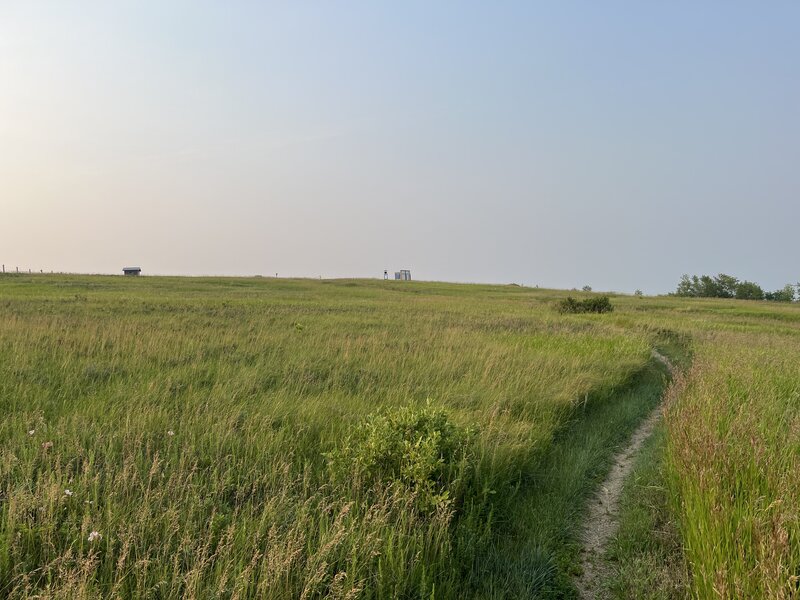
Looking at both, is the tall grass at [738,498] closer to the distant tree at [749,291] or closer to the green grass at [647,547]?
the green grass at [647,547]

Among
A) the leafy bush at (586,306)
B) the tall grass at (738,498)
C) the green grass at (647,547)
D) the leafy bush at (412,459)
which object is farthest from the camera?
the leafy bush at (586,306)

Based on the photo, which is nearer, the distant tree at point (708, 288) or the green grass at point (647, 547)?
the green grass at point (647, 547)

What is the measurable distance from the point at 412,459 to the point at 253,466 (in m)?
1.78

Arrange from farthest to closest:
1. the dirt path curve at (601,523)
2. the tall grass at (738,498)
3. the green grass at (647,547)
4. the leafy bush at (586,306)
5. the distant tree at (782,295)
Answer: the distant tree at (782,295), the leafy bush at (586,306), the dirt path curve at (601,523), the green grass at (647,547), the tall grass at (738,498)

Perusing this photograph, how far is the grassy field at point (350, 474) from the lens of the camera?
3453mm

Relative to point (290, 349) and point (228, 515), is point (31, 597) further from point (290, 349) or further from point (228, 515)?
point (290, 349)

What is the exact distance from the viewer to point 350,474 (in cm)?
501

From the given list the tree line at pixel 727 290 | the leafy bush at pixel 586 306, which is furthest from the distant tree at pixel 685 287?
the leafy bush at pixel 586 306

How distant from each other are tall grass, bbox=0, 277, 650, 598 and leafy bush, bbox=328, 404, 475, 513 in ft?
0.10

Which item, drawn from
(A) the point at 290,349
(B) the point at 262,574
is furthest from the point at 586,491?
(A) the point at 290,349

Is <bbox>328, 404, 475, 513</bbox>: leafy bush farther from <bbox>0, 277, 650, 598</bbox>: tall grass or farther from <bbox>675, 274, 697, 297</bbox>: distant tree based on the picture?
<bbox>675, 274, 697, 297</bbox>: distant tree

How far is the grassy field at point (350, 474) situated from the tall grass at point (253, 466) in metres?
0.03

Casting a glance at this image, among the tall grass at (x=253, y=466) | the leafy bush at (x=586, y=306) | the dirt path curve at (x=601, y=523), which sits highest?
the leafy bush at (x=586, y=306)

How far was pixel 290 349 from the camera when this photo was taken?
12750 millimetres
